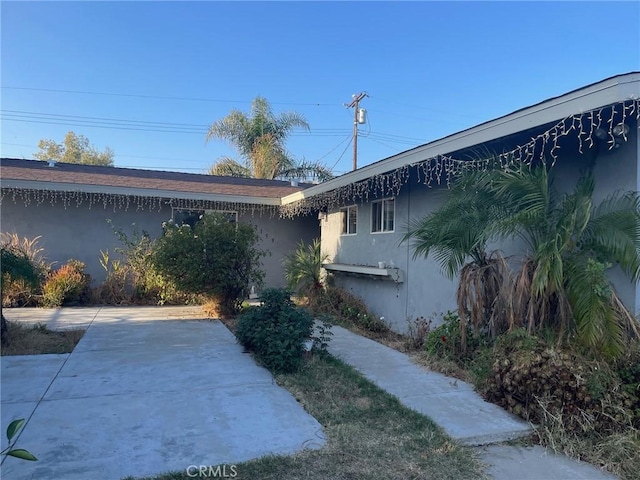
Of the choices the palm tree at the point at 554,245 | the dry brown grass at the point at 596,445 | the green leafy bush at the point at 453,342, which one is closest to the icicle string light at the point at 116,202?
the green leafy bush at the point at 453,342

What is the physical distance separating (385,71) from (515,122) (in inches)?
514

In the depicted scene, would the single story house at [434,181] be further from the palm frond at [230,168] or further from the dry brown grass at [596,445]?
the palm frond at [230,168]

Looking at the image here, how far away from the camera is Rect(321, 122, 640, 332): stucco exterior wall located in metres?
4.86

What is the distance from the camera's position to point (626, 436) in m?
3.71

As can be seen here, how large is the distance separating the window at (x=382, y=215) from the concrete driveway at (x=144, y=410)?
13.6ft

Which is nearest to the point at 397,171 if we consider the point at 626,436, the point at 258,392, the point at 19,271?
the point at 258,392

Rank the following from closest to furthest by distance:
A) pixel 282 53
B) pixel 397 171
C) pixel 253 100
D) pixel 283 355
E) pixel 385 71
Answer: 1. pixel 283 355
2. pixel 397 171
3. pixel 282 53
4. pixel 385 71
5. pixel 253 100

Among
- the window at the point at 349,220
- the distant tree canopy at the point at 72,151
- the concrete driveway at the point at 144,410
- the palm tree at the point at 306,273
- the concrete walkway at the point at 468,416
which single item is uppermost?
the distant tree canopy at the point at 72,151

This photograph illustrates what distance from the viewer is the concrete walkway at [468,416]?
11.1 feet

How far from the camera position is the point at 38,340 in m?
6.86

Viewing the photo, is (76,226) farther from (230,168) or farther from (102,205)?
(230,168)

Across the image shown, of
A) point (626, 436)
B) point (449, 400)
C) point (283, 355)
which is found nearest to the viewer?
point (626, 436)

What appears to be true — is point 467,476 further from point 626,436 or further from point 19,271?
point 19,271

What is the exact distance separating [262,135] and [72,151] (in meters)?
22.6
